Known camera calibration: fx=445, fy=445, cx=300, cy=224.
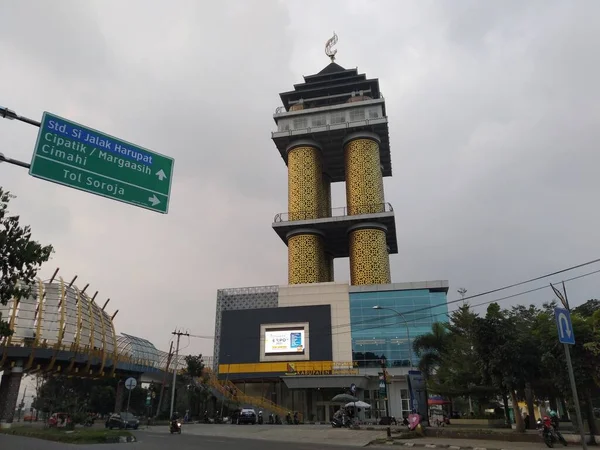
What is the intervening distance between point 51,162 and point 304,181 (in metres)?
53.8

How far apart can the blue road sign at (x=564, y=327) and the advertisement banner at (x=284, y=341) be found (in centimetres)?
4628

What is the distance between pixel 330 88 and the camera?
7081 cm

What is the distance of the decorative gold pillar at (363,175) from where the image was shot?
60.4m

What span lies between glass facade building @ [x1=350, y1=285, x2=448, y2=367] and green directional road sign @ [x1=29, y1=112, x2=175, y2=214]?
43.6 metres

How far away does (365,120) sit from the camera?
6288cm

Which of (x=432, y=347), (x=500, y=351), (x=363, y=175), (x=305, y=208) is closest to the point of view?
(x=500, y=351)

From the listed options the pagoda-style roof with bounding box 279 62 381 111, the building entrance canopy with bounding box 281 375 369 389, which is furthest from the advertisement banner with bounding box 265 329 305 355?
the pagoda-style roof with bounding box 279 62 381 111

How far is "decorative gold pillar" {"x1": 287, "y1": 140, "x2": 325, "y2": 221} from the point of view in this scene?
62.0 meters

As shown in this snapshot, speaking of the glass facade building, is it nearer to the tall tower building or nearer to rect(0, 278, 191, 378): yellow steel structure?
the tall tower building

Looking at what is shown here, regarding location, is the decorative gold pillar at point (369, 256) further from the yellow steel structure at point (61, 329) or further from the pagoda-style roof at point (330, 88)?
the yellow steel structure at point (61, 329)

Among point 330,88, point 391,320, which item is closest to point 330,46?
point 330,88

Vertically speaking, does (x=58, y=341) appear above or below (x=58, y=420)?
above

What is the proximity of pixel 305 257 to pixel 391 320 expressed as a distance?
14.0m

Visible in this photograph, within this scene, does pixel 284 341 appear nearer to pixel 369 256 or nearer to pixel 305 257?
Answer: pixel 305 257
